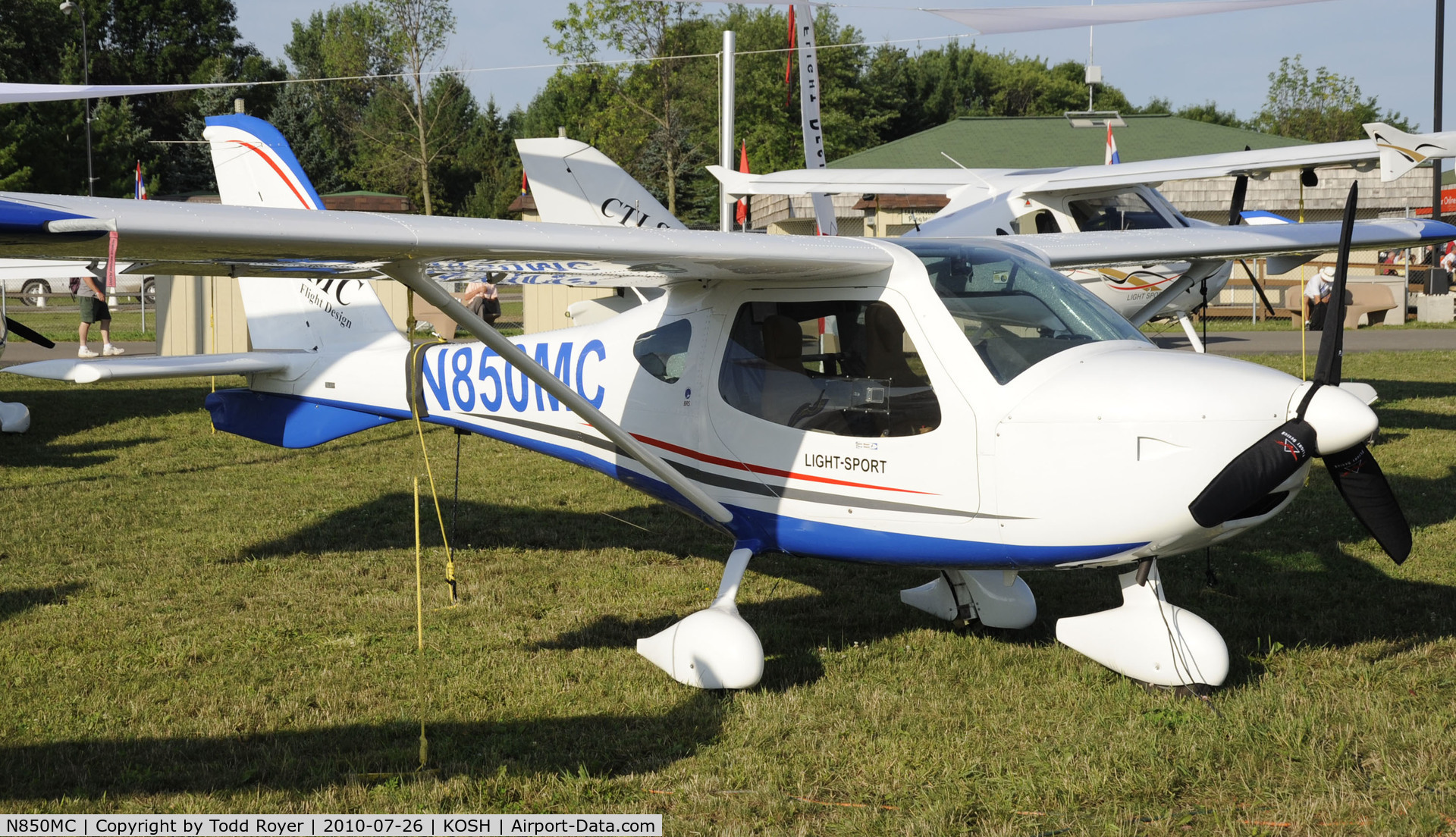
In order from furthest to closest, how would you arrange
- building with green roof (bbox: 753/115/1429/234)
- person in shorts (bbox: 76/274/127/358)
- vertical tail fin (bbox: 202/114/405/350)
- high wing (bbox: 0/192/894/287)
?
building with green roof (bbox: 753/115/1429/234) → person in shorts (bbox: 76/274/127/358) → vertical tail fin (bbox: 202/114/405/350) → high wing (bbox: 0/192/894/287)

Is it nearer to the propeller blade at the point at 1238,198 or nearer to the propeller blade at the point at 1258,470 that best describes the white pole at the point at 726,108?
the propeller blade at the point at 1238,198

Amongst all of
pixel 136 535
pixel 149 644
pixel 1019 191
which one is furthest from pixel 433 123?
pixel 149 644

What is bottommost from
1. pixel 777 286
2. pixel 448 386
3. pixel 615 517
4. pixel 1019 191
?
pixel 615 517

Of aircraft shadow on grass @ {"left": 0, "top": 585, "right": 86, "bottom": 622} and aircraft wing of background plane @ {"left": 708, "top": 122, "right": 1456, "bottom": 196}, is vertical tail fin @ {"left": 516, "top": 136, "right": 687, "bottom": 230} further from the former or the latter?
aircraft shadow on grass @ {"left": 0, "top": 585, "right": 86, "bottom": 622}

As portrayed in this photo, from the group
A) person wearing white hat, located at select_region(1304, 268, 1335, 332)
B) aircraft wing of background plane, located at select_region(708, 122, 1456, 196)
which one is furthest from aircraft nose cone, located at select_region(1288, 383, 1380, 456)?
person wearing white hat, located at select_region(1304, 268, 1335, 332)

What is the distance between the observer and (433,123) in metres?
40.5

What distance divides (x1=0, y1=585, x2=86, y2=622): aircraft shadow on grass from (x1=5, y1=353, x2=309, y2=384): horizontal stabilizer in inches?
50.2

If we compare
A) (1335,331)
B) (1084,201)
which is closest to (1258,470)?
(1335,331)

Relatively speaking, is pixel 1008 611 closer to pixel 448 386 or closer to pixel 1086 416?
pixel 1086 416

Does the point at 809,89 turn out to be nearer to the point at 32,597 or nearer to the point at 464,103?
the point at 32,597

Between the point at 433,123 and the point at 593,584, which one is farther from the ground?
the point at 433,123

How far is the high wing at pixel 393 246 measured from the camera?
3340mm

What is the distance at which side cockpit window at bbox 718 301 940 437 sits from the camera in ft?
16.3

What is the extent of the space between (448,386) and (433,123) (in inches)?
1435
